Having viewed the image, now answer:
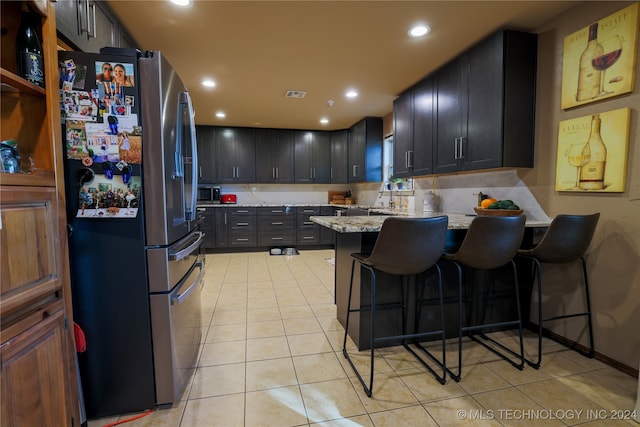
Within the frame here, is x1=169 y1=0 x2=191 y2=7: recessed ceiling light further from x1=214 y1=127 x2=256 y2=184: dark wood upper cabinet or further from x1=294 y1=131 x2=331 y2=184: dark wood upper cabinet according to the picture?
x1=294 y1=131 x2=331 y2=184: dark wood upper cabinet

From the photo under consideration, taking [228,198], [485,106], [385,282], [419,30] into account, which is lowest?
[385,282]

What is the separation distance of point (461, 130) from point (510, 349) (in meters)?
1.82

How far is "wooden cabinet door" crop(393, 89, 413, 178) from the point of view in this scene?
3.40 meters

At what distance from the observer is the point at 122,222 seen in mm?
1376

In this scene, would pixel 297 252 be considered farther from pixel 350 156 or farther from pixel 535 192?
pixel 535 192

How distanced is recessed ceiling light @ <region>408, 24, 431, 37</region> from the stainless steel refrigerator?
178 cm

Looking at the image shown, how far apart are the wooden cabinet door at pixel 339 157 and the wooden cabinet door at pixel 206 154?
2.34m

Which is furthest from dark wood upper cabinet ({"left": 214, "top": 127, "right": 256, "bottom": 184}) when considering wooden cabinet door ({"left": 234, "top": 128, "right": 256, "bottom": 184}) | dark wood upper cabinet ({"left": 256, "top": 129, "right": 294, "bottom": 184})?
dark wood upper cabinet ({"left": 256, "top": 129, "right": 294, "bottom": 184})

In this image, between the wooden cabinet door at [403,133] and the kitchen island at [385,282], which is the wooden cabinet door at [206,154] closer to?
the wooden cabinet door at [403,133]

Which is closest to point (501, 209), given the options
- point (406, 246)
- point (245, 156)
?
point (406, 246)

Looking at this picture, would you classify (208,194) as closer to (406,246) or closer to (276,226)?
(276,226)

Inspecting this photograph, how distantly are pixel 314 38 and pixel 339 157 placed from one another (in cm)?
347

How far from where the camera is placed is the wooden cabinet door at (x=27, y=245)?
87 centimetres

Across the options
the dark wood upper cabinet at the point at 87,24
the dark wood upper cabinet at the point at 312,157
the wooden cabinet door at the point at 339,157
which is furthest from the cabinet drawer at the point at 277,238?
the dark wood upper cabinet at the point at 87,24
